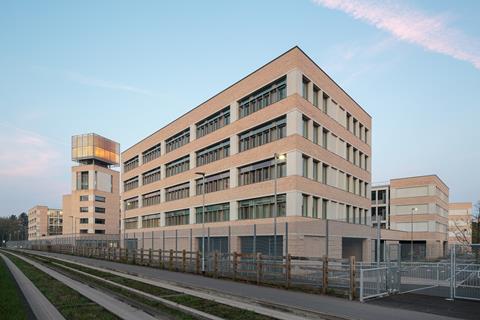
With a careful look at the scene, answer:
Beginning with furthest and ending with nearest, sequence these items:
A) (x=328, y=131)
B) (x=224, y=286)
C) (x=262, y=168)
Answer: (x=328, y=131), (x=262, y=168), (x=224, y=286)

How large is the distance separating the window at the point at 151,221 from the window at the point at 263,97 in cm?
2641

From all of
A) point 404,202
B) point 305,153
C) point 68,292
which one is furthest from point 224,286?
point 404,202

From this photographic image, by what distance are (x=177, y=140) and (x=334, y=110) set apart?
22.7m

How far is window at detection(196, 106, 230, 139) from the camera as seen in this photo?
1761 inches

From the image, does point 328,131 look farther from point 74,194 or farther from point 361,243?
point 74,194

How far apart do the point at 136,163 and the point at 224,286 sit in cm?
5591

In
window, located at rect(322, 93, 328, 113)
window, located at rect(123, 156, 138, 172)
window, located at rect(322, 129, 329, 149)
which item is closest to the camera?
window, located at rect(322, 129, 329, 149)

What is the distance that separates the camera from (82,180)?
129000mm

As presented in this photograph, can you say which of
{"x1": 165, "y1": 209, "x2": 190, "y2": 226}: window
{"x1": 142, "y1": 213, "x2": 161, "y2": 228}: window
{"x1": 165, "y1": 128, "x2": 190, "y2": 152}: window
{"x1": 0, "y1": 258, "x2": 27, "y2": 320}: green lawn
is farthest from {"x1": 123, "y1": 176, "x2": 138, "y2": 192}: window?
{"x1": 0, "y1": 258, "x2": 27, "y2": 320}: green lawn

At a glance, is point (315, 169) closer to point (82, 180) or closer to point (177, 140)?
point (177, 140)

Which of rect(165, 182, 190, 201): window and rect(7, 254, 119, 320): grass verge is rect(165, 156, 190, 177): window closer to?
rect(165, 182, 190, 201): window

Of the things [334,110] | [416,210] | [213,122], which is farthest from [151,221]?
[416,210]

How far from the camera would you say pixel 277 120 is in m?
36.7

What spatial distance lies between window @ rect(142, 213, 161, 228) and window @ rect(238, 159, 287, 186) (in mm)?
24205
